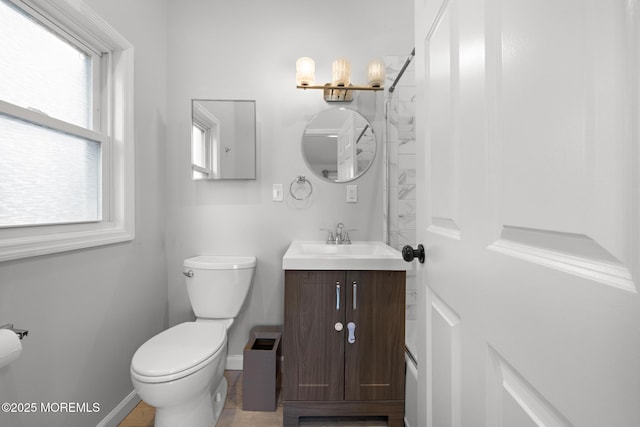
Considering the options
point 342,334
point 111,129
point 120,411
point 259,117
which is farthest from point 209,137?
point 120,411

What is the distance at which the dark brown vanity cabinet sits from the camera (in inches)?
53.7

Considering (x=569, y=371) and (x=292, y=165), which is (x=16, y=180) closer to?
(x=292, y=165)

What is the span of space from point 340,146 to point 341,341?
1.20 metres

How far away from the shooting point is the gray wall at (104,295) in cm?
101

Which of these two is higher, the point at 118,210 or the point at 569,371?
the point at 118,210

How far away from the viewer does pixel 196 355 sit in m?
1.18

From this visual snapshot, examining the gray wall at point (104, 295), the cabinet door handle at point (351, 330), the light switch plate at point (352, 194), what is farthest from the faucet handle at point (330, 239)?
the gray wall at point (104, 295)

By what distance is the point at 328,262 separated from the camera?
1357mm

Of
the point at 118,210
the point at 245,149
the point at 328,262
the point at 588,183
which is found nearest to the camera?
the point at 588,183

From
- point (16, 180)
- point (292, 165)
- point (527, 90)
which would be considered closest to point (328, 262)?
point (292, 165)

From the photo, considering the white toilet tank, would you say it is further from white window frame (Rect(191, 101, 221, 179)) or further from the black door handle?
the black door handle

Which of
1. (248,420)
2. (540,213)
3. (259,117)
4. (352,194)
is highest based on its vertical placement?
(259,117)

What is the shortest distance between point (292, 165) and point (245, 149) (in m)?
0.33

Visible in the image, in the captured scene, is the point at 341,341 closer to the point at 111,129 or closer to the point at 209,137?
the point at 209,137
